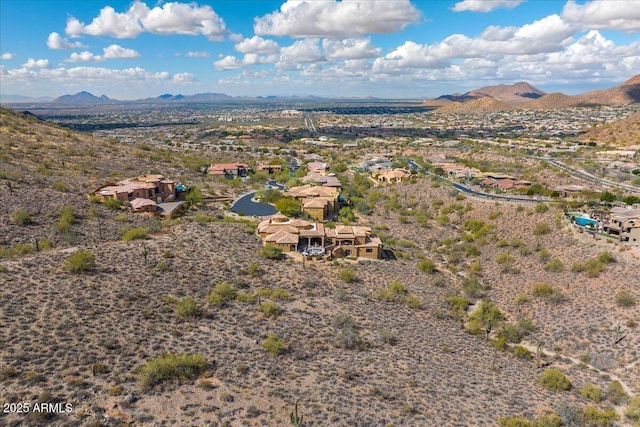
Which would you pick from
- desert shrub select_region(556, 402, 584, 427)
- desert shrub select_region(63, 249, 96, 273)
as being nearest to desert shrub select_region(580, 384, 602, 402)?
desert shrub select_region(556, 402, 584, 427)

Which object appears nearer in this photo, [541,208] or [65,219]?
[65,219]

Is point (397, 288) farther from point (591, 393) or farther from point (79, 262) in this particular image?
point (79, 262)

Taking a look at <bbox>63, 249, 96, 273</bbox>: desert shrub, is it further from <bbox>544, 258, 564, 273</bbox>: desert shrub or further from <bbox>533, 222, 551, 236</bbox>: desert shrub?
<bbox>533, 222, 551, 236</bbox>: desert shrub

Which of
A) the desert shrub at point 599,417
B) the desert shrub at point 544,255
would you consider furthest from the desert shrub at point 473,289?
the desert shrub at point 599,417

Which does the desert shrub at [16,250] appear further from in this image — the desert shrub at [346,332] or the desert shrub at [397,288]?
the desert shrub at [397,288]

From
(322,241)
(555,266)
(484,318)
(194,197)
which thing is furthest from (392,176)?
(484,318)

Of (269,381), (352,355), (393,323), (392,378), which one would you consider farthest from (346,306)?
(269,381)

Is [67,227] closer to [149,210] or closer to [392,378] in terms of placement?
[149,210]
